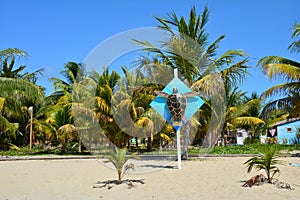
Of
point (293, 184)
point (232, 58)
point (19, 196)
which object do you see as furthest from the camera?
point (232, 58)

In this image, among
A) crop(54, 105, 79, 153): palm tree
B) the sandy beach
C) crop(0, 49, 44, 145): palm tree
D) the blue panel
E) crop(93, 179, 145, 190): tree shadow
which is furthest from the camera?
crop(54, 105, 79, 153): palm tree

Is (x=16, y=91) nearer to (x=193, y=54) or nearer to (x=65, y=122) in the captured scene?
(x=65, y=122)

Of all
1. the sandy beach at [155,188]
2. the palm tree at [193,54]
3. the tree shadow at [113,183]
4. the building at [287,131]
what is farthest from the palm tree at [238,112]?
the tree shadow at [113,183]

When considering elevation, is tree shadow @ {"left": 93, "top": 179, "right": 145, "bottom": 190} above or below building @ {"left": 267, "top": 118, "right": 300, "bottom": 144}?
below

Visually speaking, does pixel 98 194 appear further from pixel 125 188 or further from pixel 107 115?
pixel 107 115

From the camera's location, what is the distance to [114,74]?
65.5 feet

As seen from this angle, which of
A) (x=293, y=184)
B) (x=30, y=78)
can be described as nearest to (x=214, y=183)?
(x=293, y=184)

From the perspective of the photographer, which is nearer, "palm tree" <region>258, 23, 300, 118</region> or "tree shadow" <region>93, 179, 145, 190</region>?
"tree shadow" <region>93, 179, 145, 190</region>

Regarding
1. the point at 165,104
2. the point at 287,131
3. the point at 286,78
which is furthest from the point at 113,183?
the point at 287,131

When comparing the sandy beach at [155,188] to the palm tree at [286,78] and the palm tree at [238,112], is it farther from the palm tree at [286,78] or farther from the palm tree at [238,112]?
the palm tree at [238,112]

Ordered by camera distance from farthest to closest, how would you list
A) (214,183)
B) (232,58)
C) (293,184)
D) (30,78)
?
(30,78) → (232,58) → (214,183) → (293,184)

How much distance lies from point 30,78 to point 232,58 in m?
14.5

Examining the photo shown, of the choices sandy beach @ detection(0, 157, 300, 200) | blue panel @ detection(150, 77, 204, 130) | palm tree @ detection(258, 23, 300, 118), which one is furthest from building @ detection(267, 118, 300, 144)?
sandy beach @ detection(0, 157, 300, 200)

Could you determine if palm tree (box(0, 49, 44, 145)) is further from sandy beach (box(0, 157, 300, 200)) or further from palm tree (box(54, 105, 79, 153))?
sandy beach (box(0, 157, 300, 200))
